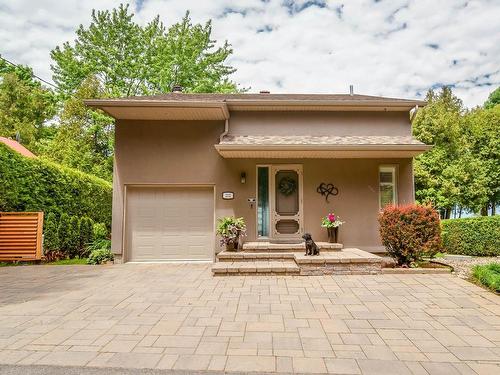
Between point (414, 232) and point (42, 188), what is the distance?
10.1 m

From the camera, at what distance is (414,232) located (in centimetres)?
667

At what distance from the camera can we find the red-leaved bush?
6.65m

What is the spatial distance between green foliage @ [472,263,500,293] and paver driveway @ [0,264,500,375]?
199 mm

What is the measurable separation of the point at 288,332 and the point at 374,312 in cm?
146

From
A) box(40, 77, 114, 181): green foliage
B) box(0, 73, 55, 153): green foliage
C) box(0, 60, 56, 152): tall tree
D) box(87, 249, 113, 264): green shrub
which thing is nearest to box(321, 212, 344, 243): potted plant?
box(87, 249, 113, 264): green shrub

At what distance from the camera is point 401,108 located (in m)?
9.09

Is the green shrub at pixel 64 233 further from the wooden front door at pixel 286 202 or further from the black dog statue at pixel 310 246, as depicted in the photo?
the black dog statue at pixel 310 246

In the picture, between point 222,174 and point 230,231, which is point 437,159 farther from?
point 230,231

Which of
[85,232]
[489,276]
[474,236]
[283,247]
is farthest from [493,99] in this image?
[85,232]

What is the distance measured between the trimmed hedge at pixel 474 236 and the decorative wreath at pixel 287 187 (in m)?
6.95

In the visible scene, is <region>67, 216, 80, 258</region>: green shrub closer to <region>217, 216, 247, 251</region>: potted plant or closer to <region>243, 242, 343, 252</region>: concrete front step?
<region>217, 216, 247, 251</region>: potted plant

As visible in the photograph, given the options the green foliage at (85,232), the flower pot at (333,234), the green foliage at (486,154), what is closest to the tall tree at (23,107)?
the green foliage at (85,232)

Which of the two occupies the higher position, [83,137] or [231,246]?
[83,137]

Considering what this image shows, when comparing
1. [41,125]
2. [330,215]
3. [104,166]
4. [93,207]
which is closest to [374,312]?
[330,215]
